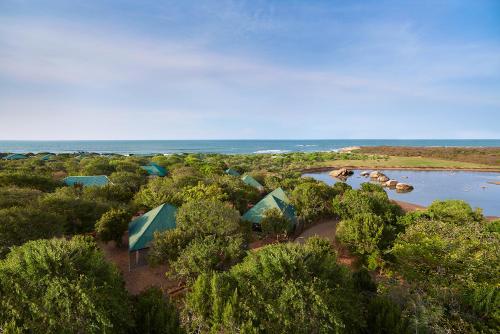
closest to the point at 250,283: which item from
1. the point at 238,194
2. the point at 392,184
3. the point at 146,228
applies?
the point at 146,228

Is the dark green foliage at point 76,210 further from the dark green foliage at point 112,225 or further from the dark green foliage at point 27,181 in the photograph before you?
the dark green foliage at point 27,181

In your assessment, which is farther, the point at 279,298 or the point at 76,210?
the point at 76,210

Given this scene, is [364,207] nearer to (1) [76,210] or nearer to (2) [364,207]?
(2) [364,207]

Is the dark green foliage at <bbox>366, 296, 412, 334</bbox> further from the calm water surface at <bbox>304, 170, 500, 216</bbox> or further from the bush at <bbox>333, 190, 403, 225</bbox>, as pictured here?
the calm water surface at <bbox>304, 170, 500, 216</bbox>

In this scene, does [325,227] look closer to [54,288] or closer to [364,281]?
[364,281]

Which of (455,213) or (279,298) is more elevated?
(279,298)

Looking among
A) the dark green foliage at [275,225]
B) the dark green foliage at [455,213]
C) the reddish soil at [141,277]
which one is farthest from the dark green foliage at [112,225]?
the dark green foliage at [455,213]

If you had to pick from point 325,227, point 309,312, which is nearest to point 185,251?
point 309,312
